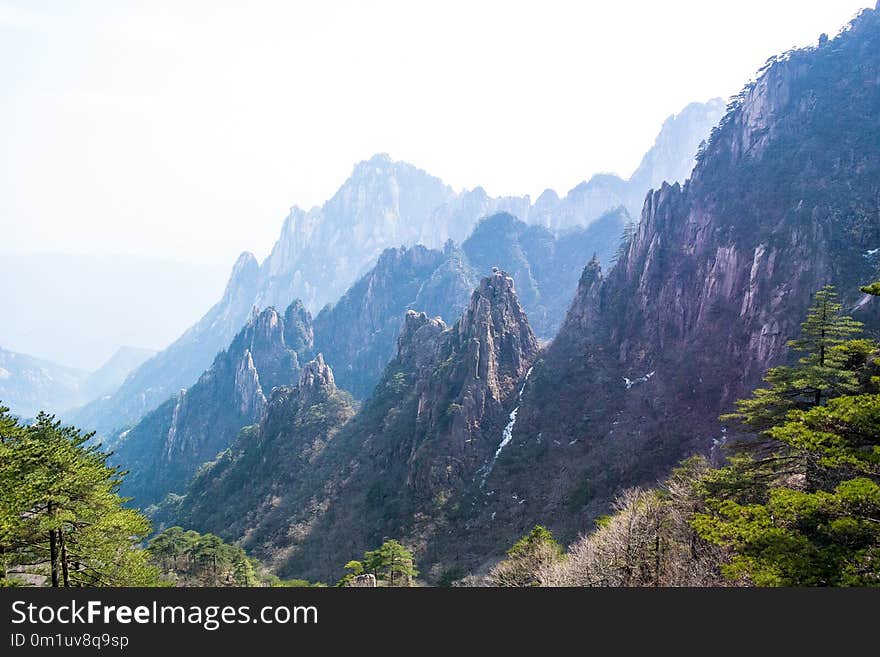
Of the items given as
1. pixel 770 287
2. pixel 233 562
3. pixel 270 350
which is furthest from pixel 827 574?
pixel 270 350

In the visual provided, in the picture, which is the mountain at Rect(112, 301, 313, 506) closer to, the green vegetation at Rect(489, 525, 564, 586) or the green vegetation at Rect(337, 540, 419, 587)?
the green vegetation at Rect(337, 540, 419, 587)

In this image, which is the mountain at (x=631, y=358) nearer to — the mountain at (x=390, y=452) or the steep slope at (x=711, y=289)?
the steep slope at (x=711, y=289)

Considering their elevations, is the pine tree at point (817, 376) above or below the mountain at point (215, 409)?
below

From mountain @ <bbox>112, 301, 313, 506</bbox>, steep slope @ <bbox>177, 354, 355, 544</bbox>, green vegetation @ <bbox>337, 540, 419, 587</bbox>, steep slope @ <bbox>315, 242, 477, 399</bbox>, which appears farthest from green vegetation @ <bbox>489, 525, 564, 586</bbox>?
steep slope @ <bbox>315, 242, 477, 399</bbox>

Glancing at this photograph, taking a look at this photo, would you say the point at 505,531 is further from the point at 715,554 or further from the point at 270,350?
the point at 270,350

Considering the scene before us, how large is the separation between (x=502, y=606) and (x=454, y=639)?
60.0 inches

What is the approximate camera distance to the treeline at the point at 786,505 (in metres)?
→ 13.8

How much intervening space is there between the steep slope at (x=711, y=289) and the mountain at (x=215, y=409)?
9470 centimetres

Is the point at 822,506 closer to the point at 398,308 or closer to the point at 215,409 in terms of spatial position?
the point at 215,409

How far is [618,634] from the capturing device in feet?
40.3

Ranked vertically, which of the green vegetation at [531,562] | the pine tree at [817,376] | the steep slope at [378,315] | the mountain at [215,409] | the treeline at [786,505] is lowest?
the green vegetation at [531,562]

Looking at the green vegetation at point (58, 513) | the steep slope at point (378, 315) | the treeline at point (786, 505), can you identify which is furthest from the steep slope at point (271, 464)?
the treeline at point (786, 505)

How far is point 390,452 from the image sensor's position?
88625 mm

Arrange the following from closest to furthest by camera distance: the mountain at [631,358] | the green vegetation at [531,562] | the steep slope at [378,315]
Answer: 1. the green vegetation at [531,562]
2. the mountain at [631,358]
3. the steep slope at [378,315]
